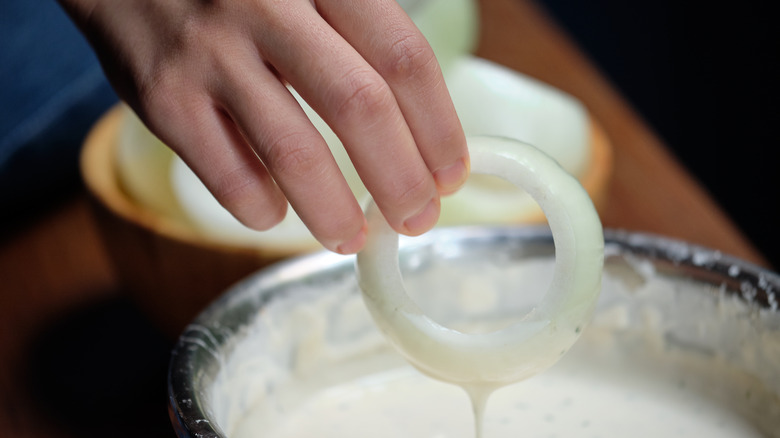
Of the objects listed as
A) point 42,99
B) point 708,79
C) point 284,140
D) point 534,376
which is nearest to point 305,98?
point 284,140

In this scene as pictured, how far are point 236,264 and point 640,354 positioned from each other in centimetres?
31

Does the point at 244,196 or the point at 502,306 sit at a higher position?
the point at 244,196

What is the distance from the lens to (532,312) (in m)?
0.49

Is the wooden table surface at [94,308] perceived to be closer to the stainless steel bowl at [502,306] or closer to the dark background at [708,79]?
the stainless steel bowl at [502,306]

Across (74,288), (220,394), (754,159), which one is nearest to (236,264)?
(220,394)

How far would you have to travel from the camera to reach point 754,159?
1680mm

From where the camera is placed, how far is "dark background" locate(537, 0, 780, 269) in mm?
1639

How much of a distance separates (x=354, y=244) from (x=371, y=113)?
84 millimetres

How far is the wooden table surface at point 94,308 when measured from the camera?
0.70m

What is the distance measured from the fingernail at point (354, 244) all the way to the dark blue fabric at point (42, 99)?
0.62 m

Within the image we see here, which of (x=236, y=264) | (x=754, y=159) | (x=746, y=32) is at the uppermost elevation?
(x=236, y=264)

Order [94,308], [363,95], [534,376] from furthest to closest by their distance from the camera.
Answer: [94,308]
[534,376]
[363,95]

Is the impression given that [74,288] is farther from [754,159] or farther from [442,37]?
[754,159]

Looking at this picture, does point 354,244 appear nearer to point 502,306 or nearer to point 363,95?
point 363,95
